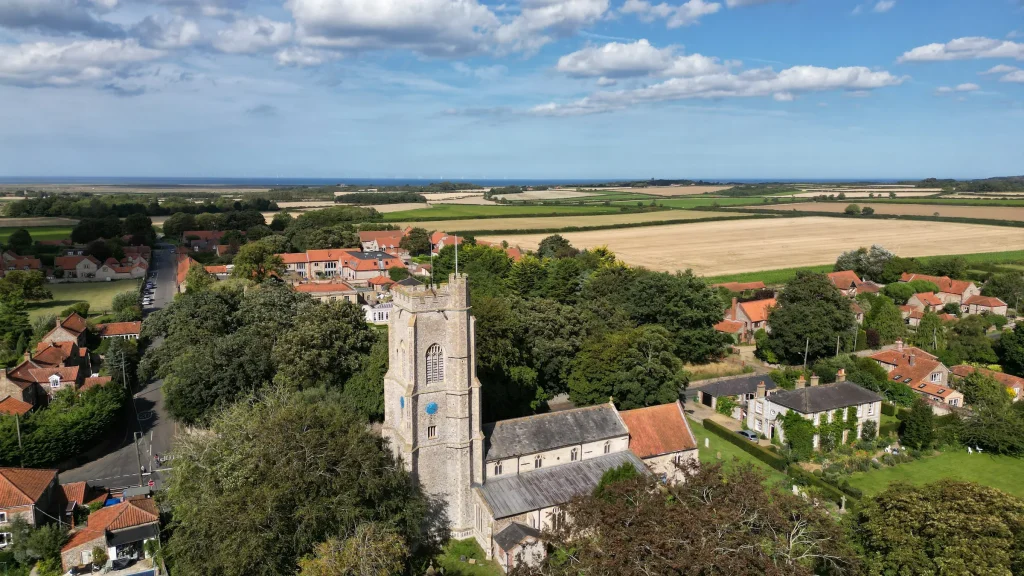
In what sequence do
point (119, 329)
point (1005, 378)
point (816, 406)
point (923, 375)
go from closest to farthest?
point (816, 406) < point (923, 375) < point (1005, 378) < point (119, 329)

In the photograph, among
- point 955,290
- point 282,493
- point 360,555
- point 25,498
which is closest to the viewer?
point 360,555

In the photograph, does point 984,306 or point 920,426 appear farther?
point 984,306

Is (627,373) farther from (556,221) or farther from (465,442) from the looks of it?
(556,221)

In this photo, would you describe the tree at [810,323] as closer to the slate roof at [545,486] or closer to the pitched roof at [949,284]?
the slate roof at [545,486]

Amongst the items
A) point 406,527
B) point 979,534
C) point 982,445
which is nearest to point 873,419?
point 982,445

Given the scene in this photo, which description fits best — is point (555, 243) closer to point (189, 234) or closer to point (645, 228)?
point (645, 228)

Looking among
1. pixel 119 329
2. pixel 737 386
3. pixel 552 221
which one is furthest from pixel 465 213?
pixel 737 386

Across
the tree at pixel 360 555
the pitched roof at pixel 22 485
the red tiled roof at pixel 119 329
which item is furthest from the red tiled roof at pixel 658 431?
the red tiled roof at pixel 119 329
